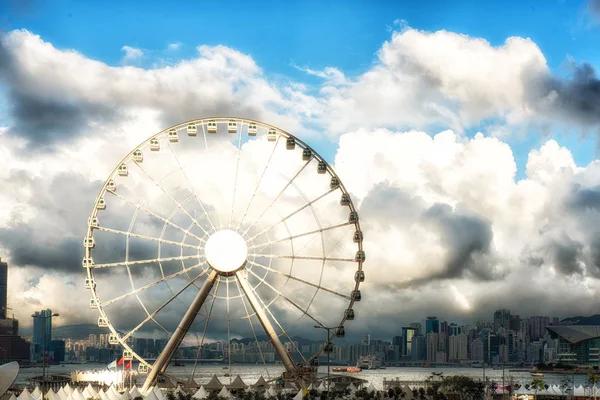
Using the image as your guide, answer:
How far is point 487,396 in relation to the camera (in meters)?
86.2

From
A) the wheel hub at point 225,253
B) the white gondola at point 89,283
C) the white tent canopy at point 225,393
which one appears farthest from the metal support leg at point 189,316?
the white gondola at point 89,283

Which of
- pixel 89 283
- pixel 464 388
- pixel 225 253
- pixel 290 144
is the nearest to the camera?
pixel 225 253

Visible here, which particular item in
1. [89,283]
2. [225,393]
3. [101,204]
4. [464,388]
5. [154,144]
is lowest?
[464,388]

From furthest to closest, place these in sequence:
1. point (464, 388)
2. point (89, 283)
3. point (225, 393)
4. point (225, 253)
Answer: point (464, 388), point (225, 393), point (89, 283), point (225, 253)

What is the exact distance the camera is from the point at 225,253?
6700cm

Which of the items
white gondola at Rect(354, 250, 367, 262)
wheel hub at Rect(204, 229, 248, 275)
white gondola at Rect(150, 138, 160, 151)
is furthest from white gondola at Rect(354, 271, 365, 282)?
white gondola at Rect(150, 138, 160, 151)

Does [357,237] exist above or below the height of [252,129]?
below

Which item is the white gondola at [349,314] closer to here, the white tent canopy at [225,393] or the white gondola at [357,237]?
the white gondola at [357,237]

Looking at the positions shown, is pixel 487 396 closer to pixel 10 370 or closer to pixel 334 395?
pixel 334 395

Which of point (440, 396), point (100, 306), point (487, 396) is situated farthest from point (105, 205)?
point (487, 396)

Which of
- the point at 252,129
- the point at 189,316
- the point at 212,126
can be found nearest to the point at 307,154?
the point at 252,129

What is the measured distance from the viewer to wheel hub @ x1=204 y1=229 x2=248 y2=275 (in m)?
67.0

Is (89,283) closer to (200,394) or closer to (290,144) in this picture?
(200,394)

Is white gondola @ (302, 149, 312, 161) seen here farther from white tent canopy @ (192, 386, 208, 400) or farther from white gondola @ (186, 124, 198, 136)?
white tent canopy @ (192, 386, 208, 400)
